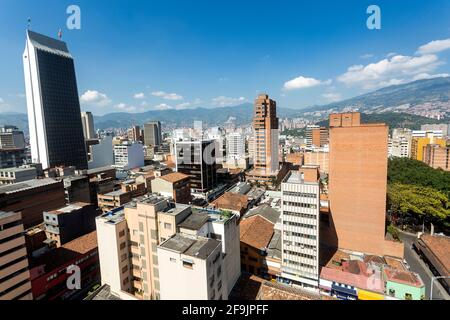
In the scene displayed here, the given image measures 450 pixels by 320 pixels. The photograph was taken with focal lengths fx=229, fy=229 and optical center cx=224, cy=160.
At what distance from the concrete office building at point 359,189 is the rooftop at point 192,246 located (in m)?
15.5

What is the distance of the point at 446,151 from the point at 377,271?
51087 millimetres

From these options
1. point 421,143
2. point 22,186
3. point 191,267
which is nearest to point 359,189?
point 191,267

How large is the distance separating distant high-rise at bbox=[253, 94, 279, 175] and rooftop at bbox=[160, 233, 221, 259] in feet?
131

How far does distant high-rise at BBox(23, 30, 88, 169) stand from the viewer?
52312 millimetres

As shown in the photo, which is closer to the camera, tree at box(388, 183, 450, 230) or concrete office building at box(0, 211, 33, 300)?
concrete office building at box(0, 211, 33, 300)

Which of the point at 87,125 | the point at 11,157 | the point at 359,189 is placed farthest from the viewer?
the point at 87,125

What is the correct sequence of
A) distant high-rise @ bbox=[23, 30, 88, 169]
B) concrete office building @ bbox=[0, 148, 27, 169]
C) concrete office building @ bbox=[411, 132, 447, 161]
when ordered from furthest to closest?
concrete office building @ bbox=[411, 132, 447, 161] → concrete office building @ bbox=[0, 148, 27, 169] → distant high-rise @ bbox=[23, 30, 88, 169]

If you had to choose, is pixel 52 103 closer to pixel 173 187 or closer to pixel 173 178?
pixel 173 178

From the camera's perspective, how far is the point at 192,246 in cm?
1370

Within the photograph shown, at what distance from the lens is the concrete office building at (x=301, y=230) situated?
62.3ft

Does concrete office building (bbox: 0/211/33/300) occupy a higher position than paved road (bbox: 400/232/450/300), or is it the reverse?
concrete office building (bbox: 0/211/33/300)

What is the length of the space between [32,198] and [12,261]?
1899 cm

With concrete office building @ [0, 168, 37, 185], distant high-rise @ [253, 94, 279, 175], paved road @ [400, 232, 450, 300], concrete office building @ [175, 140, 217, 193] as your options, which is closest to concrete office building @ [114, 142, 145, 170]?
concrete office building @ [0, 168, 37, 185]

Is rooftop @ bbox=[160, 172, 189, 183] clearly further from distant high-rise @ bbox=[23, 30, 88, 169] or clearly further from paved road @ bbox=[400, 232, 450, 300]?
distant high-rise @ bbox=[23, 30, 88, 169]
